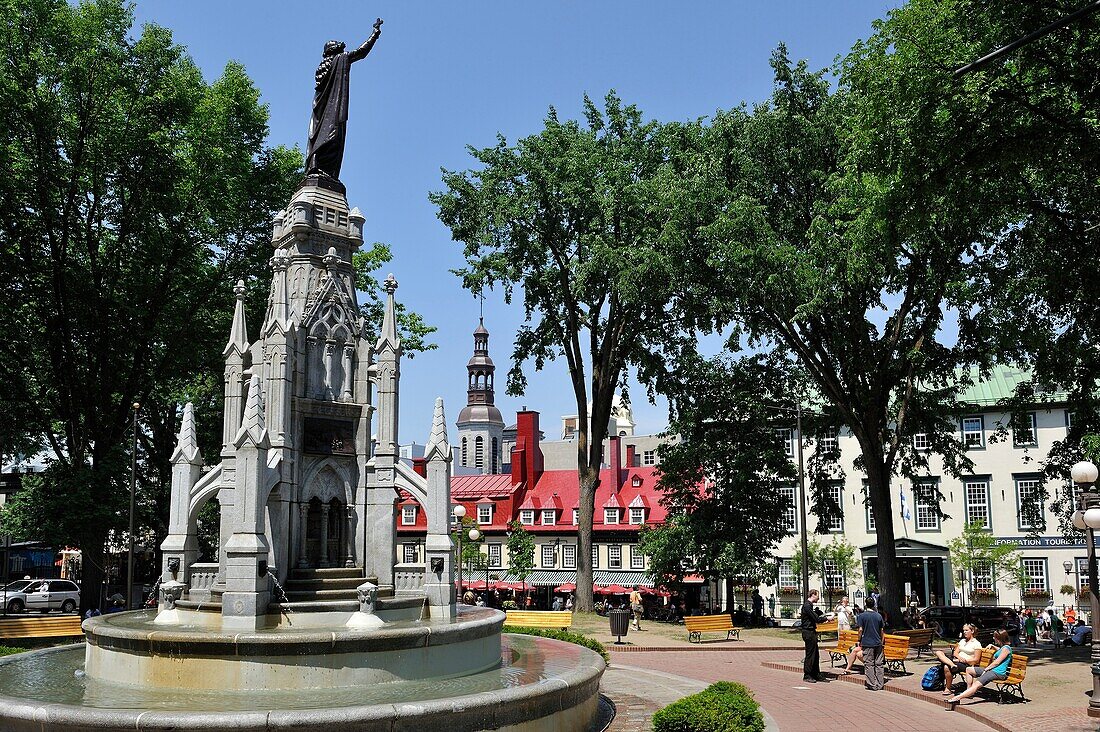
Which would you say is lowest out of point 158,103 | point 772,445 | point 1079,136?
point 772,445

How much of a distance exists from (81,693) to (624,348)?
2437cm

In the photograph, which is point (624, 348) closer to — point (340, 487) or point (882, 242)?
point (882, 242)

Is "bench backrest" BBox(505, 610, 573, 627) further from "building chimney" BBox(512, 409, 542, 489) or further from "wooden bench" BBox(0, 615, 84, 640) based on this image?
"building chimney" BBox(512, 409, 542, 489)

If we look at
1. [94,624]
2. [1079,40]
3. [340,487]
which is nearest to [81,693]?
[94,624]

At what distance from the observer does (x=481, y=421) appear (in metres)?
108

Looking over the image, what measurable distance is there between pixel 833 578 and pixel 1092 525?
126 feet

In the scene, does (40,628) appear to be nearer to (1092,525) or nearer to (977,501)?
(1092,525)

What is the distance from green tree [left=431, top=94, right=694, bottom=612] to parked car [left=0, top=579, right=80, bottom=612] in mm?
25344

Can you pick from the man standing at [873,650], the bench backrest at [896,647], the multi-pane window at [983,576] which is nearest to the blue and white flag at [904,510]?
the multi-pane window at [983,576]

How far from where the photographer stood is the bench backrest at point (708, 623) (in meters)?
28.0

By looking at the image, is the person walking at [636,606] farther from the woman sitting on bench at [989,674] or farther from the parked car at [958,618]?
the woman sitting on bench at [989,674]

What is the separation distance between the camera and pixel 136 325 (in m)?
29.5

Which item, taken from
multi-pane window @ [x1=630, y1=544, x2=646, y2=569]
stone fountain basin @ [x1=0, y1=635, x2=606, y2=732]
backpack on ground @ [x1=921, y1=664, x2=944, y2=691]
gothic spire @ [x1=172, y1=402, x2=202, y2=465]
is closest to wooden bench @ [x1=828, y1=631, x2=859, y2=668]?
backpack on ground @ [x1=921, y1=664, x2=944, y2=691]

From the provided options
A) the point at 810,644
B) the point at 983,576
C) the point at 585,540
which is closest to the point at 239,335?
the point at 810,644
